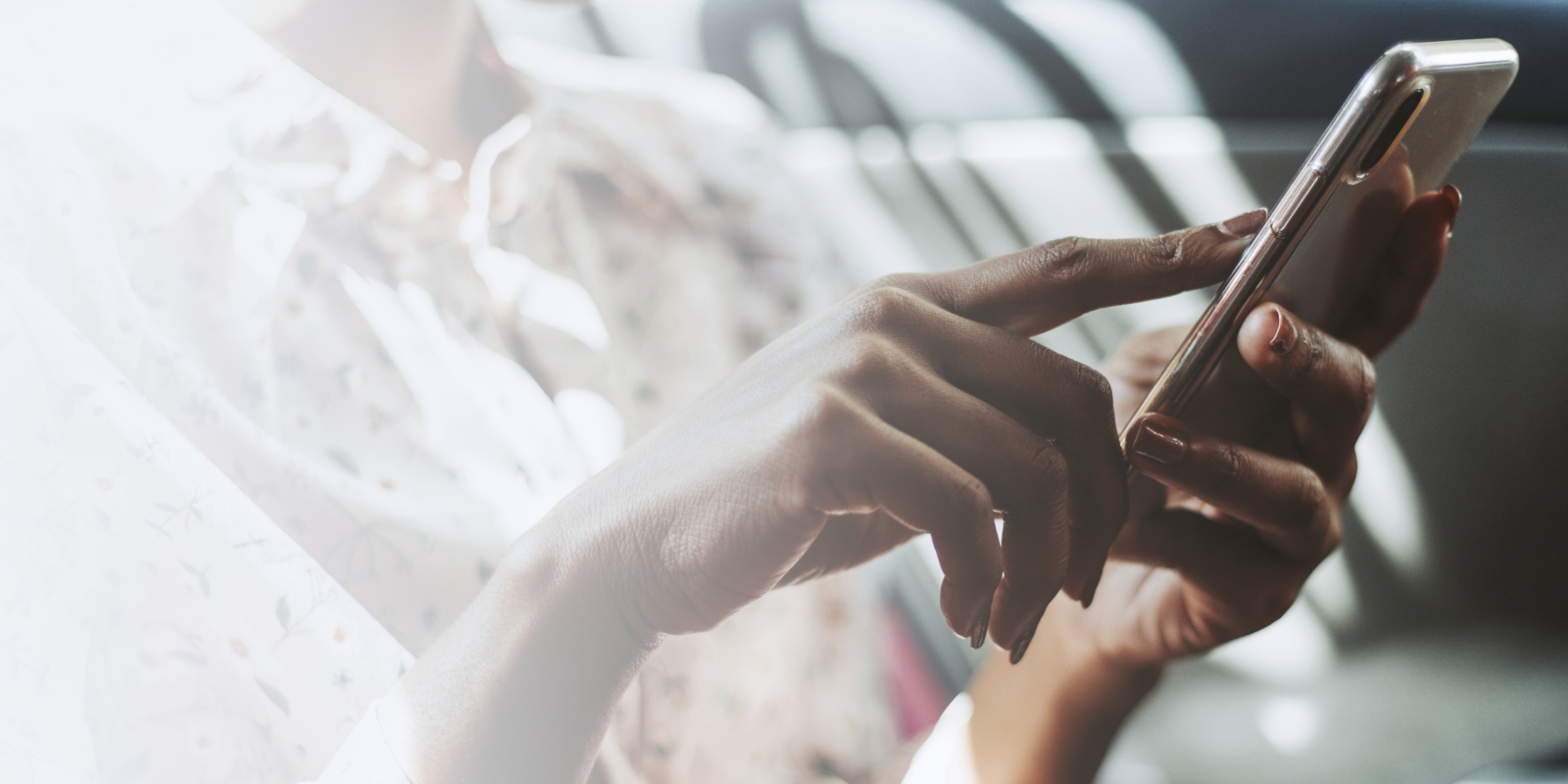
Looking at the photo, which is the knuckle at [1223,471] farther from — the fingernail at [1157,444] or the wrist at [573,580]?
the wrist at [573,580]

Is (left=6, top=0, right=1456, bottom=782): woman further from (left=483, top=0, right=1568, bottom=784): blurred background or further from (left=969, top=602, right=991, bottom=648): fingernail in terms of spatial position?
(left=483, top=0, right=1568, bottom=784): blurred background

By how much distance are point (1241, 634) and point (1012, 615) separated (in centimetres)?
25

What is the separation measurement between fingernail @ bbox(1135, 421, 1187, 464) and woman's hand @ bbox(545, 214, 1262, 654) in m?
0.04

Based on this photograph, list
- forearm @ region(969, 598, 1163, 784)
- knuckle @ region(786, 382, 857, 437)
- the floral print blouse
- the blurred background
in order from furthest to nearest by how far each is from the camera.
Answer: the blurred background < forearm @ region(969, 598, 1163, 784) < the floral print blouse < knuckle @ region(786, 382, 857, 437)

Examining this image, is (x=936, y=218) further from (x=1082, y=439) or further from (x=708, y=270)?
(x=1082, y=439)

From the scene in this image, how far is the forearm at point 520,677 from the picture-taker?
36 centimetres

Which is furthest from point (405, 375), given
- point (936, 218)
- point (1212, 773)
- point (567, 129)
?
point (1212, 773)

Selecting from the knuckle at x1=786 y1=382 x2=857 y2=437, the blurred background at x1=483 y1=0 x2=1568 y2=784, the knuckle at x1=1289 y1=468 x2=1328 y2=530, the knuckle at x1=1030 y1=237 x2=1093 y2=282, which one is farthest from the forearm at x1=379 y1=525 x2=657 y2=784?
the blurred background at x1=483 y1=0 x2=1568 y2=784

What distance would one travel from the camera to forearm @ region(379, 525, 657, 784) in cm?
36

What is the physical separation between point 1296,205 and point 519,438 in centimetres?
46

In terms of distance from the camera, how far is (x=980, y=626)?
34 centimetres

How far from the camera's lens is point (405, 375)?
1.73 ft

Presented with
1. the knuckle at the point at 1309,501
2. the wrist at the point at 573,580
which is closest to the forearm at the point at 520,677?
the wrist at the point at 573,580

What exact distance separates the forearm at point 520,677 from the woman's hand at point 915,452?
2 cm
